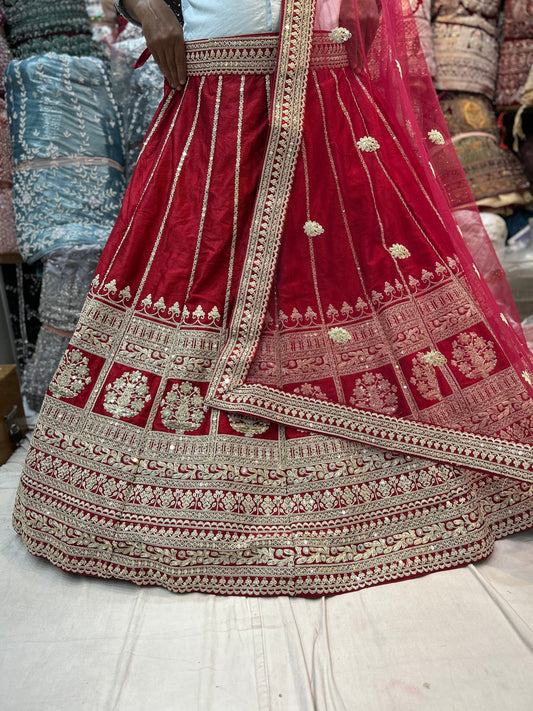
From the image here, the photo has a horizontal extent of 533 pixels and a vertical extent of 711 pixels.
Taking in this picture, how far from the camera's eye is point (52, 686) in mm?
899

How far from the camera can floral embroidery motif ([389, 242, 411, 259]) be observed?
1.28 m

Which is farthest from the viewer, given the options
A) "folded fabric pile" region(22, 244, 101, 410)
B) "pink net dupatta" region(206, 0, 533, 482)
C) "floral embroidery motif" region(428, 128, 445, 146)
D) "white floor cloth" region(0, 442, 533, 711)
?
"folded fabric pile" region(22, 244, 101, 410)

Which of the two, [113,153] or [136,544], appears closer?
[136,544]

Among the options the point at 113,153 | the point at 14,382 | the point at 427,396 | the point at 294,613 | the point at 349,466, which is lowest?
the point at 14,382

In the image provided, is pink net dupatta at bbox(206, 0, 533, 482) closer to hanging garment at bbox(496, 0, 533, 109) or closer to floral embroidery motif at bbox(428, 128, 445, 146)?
floral embroidery motif at bbox(428, 128, 445, 146)

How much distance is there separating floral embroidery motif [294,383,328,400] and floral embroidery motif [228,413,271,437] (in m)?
0.10

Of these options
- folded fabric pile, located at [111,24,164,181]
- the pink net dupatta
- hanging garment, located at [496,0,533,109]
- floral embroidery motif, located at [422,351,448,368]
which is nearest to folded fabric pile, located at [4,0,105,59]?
folded fabric pile, located at [111,24,164,181]

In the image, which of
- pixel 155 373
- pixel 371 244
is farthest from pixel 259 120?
pixel 155 373

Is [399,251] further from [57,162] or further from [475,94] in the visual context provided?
[475,94]

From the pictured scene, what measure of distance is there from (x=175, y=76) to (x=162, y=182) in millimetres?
234

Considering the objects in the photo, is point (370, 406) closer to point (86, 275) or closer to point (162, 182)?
point (162, 182)

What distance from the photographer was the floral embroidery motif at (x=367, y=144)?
1302mm

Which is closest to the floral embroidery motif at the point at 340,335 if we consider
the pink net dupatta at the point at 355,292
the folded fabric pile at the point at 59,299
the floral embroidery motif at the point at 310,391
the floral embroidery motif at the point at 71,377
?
the pink net dupatta at the point at 355,292

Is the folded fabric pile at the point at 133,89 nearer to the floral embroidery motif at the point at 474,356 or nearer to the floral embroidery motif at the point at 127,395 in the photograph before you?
the floral embroidery motif at the point at 127,395
